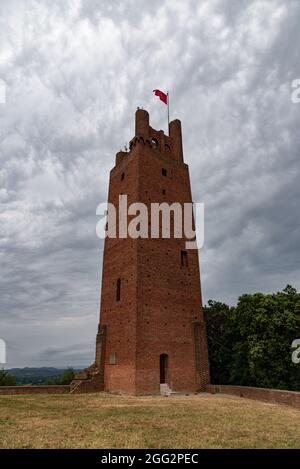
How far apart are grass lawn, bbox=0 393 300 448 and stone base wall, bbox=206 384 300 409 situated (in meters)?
1.14

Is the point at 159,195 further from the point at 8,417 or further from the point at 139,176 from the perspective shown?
the point at 8,417

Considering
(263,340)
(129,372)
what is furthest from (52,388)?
(263,340)

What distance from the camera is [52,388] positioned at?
70.1ft

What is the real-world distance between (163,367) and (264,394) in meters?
6.41

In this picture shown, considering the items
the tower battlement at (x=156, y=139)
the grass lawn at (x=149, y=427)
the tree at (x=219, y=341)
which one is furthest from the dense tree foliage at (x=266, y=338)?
the tower battlement at (x=156, y=139)

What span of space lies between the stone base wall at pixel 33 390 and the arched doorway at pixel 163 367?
6.16 m

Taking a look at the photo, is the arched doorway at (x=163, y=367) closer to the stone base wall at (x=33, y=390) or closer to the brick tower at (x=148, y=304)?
the brick tower at (x=148, y=304)

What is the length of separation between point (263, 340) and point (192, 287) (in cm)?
566

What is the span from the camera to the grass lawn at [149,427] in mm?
7648

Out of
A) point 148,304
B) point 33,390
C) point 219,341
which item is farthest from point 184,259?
point 33,390

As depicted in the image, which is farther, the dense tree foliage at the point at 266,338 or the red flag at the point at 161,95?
the red flag at the point at 161,95

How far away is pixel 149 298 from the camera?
2102 cm

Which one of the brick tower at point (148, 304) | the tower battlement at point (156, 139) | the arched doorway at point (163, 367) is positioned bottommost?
the arched doorway at point (163, 367)

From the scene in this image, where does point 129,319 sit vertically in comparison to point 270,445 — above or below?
above
